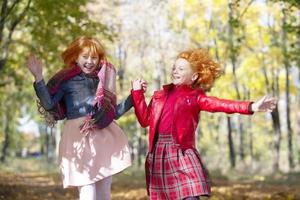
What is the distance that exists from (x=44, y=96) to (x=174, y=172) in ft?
4.63

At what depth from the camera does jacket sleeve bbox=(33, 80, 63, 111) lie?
5.39m

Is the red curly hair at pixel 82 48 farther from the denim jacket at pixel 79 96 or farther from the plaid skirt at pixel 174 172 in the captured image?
the plaid skirt at pixel 174 172

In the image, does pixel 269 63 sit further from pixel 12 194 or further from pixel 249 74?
pixel 12 194

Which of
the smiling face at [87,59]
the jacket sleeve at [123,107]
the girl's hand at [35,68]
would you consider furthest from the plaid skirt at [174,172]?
the girl's hand at [35,68]

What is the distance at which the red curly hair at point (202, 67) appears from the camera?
5527mm

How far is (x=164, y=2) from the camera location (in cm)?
3353

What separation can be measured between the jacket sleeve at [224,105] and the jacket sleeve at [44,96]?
1396 millimetres

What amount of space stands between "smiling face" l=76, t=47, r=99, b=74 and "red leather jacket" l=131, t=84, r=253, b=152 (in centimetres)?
54

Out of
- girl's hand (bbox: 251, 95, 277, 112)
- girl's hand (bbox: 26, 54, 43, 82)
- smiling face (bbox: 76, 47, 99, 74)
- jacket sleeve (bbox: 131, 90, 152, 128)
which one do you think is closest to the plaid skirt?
jacket sleeve (bbox: 131, 90, 152, 128)

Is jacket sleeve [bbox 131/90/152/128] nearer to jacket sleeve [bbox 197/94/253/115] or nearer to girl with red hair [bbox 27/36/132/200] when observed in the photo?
girl with red hair [bbox 27/36/132/200]

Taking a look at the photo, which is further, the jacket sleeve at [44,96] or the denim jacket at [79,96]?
the denim jacket at [79,96]

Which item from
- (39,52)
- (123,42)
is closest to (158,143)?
(39,52)

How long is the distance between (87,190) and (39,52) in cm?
1185

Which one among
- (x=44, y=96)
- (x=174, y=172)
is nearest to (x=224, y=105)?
(x=174, y=172)
